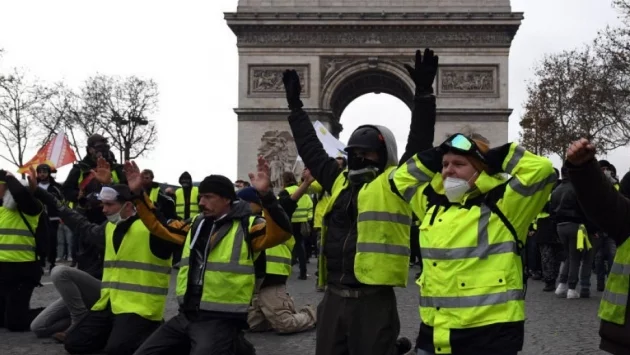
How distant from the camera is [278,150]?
1359 inches

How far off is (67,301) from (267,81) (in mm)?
27378

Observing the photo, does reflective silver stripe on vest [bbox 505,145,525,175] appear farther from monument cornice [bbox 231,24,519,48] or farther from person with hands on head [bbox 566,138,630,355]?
monument cornice [bbox 231,24,519,48]

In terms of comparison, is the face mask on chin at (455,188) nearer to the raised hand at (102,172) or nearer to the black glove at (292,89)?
the black glove at (292,89)

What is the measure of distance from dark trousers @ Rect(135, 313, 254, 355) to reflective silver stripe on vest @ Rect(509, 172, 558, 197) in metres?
2.59

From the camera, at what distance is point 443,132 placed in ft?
111

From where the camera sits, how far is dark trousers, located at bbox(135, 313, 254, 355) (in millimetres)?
5777

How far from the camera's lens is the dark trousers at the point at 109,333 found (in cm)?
688

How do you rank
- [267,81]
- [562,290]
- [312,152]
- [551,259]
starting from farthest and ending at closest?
[267,81] → [551,259] → [562,290] → [312,152]

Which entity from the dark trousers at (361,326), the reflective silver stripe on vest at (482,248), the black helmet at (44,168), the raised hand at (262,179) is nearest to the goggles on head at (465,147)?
the reflective silver stripe on vest at (482,248)

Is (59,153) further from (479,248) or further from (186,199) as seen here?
(479,248)

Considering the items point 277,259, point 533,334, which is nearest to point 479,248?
point 533,334

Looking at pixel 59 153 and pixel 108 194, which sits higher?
pixel 59 153

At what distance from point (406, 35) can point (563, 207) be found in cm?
2425

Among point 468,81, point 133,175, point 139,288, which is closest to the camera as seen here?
point 133,175
